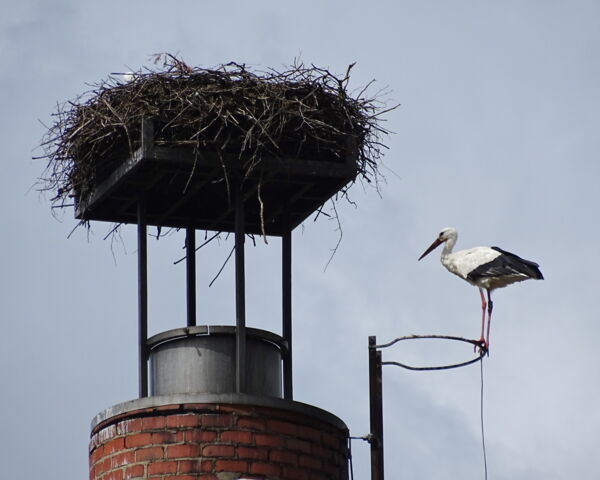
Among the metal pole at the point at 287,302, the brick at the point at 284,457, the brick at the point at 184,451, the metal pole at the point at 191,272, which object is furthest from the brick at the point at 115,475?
the metal pole at the point at 191,272

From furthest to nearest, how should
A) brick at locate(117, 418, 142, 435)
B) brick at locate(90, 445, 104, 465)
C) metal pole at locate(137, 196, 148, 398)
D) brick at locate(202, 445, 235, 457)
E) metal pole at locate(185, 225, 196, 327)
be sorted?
metal pole at locate(185, 225, 196, 327) < metal pole at locate(137, 196, 148, 398) < brick at locate(90, 445, 104, 465) < brick at locate(117, 418, 142, 435) < brick at locate(202, 445, 235, 457)

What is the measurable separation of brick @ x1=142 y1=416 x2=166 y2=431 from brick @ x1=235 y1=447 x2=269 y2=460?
0.55 meters

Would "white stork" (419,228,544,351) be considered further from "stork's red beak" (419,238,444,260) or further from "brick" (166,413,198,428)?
"brick" (166,413,198,428)

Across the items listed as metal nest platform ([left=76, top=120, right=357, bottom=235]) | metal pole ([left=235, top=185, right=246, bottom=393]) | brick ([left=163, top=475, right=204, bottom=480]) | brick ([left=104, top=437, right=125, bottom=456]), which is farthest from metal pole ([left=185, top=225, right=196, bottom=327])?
brick ([left=163, top=475, right=204, bottom=480])

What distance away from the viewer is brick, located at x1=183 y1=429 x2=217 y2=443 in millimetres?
11086

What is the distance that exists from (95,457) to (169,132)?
2.49 metres

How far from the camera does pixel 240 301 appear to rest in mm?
11820

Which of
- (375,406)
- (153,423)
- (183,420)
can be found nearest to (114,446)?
(153,423)

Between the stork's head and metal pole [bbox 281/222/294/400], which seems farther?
the stork's head

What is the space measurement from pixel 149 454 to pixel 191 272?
255 cm

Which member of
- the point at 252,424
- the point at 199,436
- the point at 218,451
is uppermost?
the point at 252,424

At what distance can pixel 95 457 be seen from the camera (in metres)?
11.6

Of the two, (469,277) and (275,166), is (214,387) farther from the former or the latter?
(469,277)

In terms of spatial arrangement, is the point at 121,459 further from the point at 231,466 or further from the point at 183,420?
the point at 231,466
